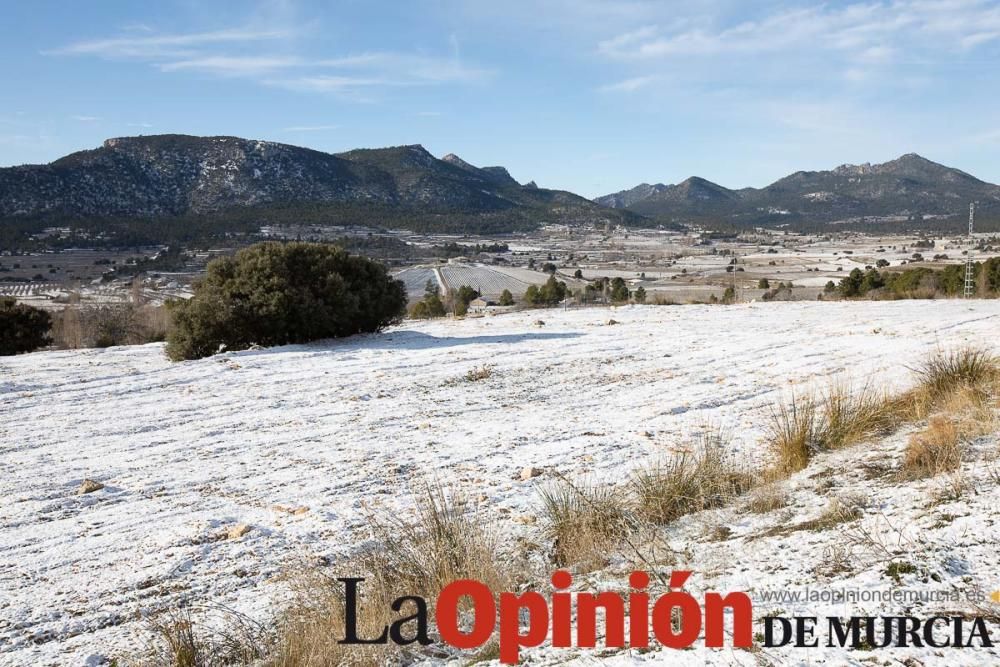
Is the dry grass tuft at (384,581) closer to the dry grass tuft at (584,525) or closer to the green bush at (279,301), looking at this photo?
the dry grass tuft at (584,525)

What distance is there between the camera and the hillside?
106 metres

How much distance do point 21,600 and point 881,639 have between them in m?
3.93

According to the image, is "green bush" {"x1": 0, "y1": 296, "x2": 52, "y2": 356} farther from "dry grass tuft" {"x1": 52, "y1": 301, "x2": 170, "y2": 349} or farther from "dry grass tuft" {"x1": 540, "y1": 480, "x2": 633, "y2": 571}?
"dry grass tuft" {"x1": 540, "y1": 480, "x2": 633, "y2": 571}

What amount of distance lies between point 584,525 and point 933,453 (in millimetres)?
2139

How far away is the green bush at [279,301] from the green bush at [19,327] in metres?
5.85

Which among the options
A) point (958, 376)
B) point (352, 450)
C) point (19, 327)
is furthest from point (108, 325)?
point (958, 376)

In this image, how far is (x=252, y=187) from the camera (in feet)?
400

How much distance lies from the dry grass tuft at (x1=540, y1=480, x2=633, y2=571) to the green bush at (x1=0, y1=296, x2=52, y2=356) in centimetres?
1618

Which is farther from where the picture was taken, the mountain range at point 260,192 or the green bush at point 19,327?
the mountain range at point 260,192

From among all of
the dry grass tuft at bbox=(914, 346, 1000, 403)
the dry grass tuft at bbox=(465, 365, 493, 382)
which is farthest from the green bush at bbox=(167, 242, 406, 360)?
the dry grass tuft at bbox=(914, 346, 1000, 403)

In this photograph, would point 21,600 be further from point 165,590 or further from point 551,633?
point 551,633

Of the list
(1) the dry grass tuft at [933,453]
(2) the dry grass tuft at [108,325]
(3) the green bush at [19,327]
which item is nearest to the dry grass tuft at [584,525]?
(1) the dry grass tuft at [933,453]

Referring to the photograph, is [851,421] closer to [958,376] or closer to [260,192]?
[958,376]

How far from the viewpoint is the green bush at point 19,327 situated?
15.3m
